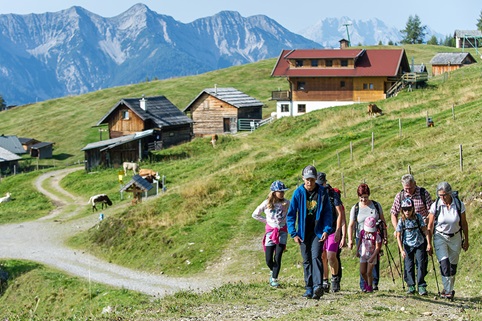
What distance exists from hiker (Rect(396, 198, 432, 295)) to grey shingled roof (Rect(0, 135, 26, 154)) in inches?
3276

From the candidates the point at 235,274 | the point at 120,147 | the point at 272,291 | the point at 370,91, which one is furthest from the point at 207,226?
the point at 370,91

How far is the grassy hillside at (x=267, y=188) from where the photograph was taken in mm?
15500

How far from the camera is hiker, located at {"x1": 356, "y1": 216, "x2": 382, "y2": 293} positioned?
45.6ft

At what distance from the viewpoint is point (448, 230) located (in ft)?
44.0

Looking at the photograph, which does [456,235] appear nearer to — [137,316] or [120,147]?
[137,316]

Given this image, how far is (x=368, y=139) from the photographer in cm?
4056

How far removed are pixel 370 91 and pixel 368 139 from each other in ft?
116

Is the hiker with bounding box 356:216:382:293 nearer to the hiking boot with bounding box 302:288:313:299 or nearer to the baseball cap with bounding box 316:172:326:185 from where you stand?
the baseball cap with bounding box 316:172:326:185

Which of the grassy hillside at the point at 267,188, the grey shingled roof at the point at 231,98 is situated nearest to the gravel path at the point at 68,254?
the grassy hillside at the point at 267,188

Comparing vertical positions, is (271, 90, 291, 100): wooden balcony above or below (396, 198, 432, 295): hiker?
above

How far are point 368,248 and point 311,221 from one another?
6.08 ft

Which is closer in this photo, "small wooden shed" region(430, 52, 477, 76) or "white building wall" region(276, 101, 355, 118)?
"white building wall" region(276, 101, 355, 118)

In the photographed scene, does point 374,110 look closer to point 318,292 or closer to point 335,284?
point 335,284

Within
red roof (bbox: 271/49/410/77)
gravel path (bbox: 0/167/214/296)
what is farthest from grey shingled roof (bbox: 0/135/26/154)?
gravel path (bbox: 0/167/214/296)
